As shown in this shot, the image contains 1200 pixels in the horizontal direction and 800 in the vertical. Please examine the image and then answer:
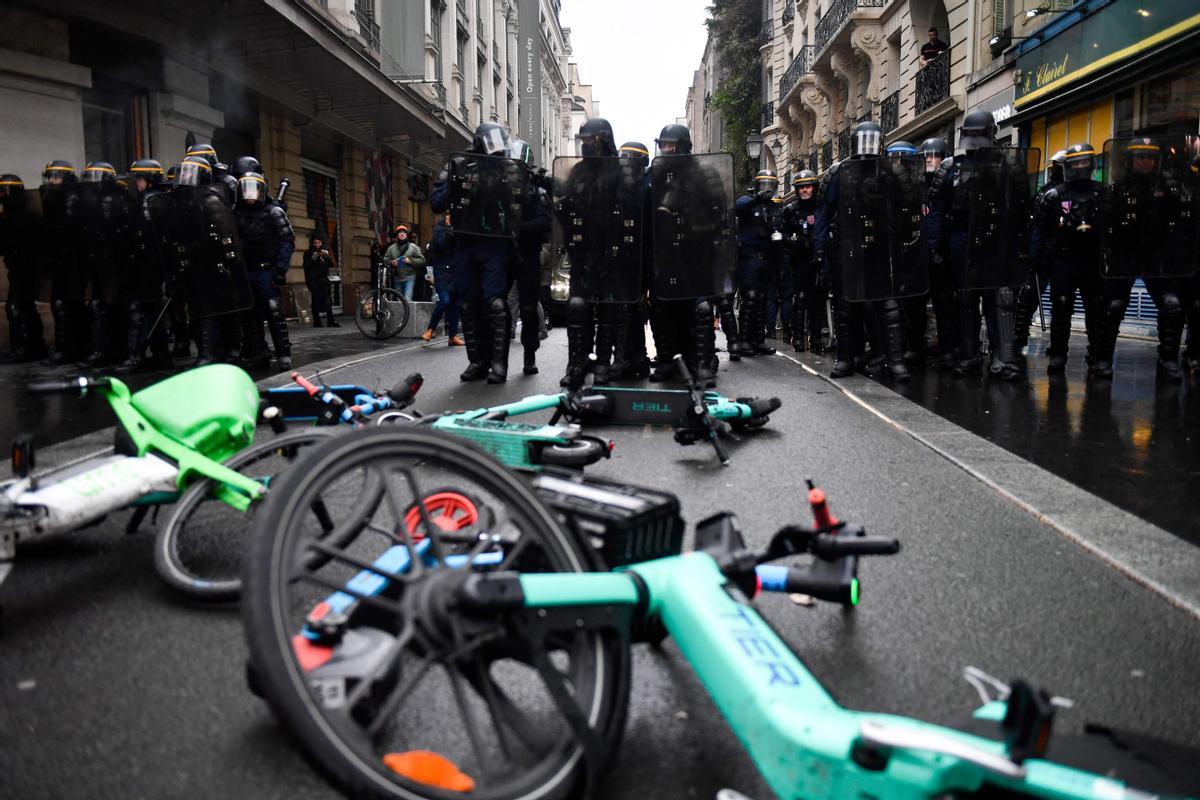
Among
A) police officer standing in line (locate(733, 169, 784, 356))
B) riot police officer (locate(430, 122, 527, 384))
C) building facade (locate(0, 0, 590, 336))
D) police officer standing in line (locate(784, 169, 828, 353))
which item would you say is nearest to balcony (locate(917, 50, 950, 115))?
building facade (locate(0, 0, 590, 336))

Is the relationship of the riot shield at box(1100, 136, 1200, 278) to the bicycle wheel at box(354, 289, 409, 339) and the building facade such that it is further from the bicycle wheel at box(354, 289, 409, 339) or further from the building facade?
the building facade

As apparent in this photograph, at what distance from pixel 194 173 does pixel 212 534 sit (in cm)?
623

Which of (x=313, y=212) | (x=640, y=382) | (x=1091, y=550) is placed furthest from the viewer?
(x=313, y=212)

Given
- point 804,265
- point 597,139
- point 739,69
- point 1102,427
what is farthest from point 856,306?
point 739,69

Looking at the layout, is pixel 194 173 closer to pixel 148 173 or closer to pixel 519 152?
pixel 148 173

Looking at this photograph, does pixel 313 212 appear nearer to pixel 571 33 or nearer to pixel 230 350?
pixel 230 350

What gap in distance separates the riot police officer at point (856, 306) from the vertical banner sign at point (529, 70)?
126 feet

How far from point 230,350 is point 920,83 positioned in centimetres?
2077

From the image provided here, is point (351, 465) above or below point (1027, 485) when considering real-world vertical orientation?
above


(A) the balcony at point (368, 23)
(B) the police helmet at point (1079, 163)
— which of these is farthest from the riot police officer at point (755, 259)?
(A) the balcony at point (368, 23)

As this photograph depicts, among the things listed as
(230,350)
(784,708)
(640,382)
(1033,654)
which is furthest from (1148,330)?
(784,708)

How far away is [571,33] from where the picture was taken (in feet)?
367

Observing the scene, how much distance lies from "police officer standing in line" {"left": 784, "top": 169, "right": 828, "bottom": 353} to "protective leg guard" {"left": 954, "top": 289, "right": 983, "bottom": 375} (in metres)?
2.38

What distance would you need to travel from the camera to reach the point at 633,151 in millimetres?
8406
